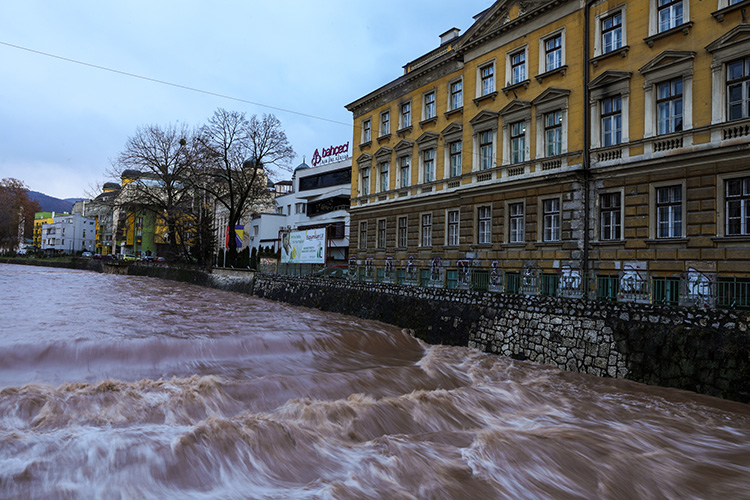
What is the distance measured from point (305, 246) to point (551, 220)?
16686 millimetres

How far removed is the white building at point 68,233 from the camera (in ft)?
429

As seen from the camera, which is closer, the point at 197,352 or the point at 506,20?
the point at 197,352

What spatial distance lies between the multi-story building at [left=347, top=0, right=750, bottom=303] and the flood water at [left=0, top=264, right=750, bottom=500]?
165 inches

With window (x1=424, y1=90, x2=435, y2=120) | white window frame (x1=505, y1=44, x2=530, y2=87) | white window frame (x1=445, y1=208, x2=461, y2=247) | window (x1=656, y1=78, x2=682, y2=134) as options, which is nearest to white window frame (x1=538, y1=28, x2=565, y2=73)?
white window frame (x1=505, y1=44, x2=530, y2=87)

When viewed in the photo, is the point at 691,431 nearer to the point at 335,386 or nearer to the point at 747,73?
the point at 335,386

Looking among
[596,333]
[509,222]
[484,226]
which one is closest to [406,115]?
[484,226]

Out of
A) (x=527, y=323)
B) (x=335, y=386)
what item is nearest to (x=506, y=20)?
(x=527, y=323)

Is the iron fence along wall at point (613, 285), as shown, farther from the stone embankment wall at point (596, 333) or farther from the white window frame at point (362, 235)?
the white window frame at point (362, 235)

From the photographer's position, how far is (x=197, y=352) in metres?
12.3

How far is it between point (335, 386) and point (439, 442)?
3.24 meters

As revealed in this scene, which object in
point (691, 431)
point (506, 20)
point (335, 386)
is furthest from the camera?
point (506, 20)

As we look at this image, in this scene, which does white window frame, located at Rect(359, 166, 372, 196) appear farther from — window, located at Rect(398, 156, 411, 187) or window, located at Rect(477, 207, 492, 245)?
window, located at Rect(477, 207, 492, 245)

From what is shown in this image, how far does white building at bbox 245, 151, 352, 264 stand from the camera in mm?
46969

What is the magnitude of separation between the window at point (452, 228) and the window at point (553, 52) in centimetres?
847
